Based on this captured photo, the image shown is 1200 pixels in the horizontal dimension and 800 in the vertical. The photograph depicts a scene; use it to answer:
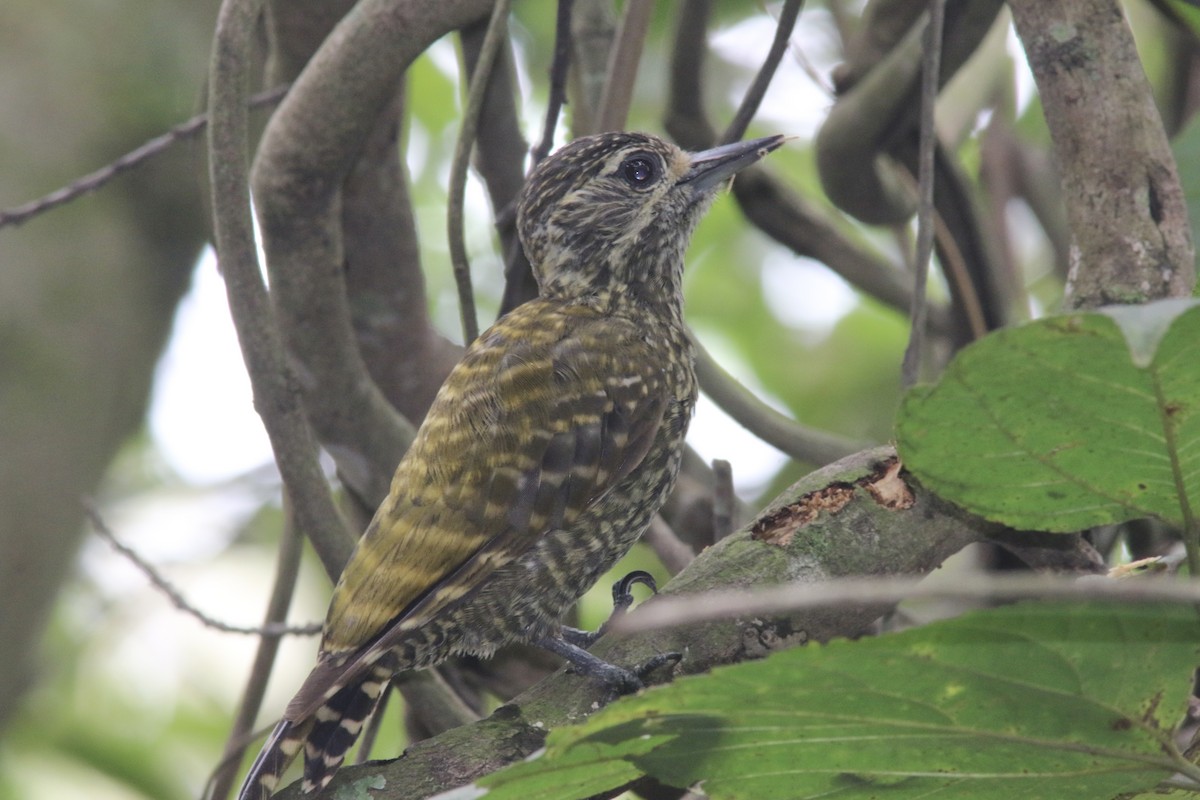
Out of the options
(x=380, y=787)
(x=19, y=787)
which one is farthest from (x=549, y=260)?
(x=19, y=787)

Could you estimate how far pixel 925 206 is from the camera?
205cm

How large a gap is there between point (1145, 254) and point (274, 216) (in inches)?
52.4

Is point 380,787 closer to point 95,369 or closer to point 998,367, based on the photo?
point 998,367

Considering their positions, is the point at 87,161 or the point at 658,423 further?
the point at 87,161

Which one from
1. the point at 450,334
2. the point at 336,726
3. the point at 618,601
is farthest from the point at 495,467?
the point at 450,334

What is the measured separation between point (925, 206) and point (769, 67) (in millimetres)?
432

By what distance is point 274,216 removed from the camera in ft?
7.18

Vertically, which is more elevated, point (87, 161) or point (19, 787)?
point (87, 161)

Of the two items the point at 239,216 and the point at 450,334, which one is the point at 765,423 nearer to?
the point at 239,216

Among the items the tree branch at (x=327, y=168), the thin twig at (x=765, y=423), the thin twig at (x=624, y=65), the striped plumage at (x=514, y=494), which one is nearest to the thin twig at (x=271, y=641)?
the tree branch at (x=327, y=168)

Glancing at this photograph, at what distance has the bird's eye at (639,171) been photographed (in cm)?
250

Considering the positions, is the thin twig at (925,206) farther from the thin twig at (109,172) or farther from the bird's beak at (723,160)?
the thin twig at (109,172)

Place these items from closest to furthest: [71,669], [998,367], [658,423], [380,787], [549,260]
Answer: [998,367] < [380,787] < [658,423] < [549,260] < [71,669]

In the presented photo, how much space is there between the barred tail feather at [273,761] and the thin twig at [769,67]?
4.42 feet
